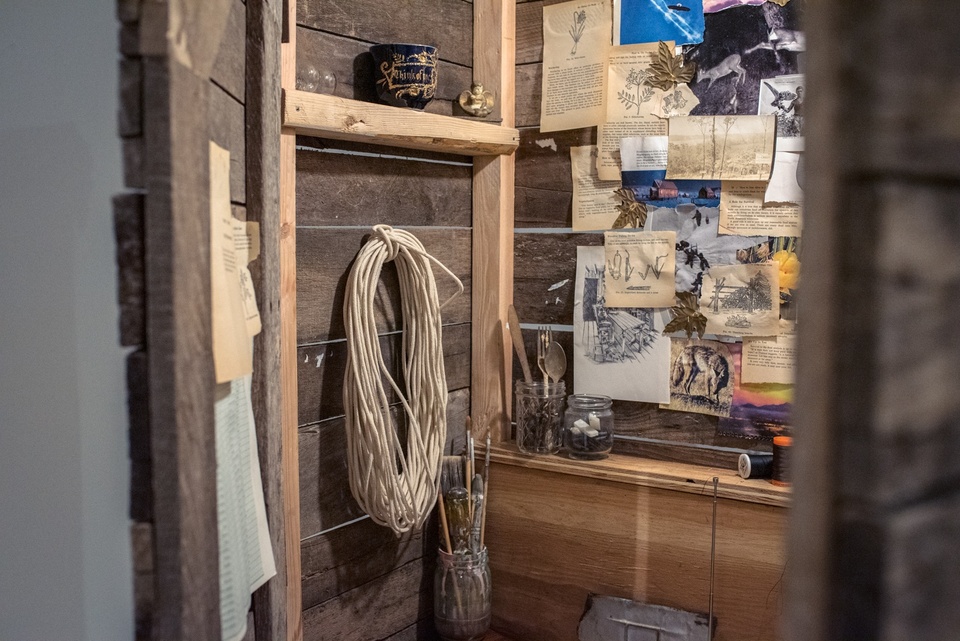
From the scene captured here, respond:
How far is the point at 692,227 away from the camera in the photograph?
2260 millimetres

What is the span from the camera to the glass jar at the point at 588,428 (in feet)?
7.44

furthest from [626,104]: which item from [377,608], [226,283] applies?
[226,283]

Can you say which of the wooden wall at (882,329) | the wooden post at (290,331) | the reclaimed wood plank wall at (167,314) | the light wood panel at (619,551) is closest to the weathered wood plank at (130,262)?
the reclaimed wood plank wall at (167,314)

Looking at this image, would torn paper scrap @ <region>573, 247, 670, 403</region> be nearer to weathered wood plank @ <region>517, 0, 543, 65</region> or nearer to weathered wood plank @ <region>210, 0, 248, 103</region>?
weathered wood plank @ <region>517, 0, 543, 65</region>

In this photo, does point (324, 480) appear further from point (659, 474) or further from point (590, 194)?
point (590, 194)

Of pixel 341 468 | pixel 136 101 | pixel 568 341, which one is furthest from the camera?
pixel 568 341

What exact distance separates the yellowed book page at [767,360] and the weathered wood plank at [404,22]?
1097 millimetres

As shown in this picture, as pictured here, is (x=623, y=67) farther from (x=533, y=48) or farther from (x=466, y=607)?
(x=466, y=607)

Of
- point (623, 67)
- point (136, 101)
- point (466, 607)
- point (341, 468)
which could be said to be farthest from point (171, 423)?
point (623, 67)

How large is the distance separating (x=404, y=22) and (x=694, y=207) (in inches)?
35.0

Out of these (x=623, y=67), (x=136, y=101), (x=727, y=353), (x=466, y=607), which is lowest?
(x=466, y=607)

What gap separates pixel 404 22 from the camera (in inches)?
88.4

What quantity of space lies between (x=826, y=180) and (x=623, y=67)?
203 cm

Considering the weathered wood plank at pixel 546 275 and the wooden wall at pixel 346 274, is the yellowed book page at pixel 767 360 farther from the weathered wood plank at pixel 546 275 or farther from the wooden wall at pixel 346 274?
the wooden wall at pixel 346 274
